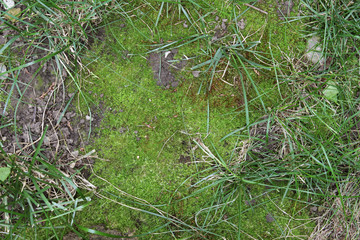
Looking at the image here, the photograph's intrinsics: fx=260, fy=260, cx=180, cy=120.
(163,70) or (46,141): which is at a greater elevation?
(163,70)

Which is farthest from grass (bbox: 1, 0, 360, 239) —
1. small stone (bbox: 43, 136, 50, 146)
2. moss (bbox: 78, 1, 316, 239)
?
small stone (bbox: 43, 136, 50, 146)

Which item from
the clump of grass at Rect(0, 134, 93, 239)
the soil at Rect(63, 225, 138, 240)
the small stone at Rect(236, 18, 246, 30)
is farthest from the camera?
the small stone at Rect(236, 18, 246, 30)

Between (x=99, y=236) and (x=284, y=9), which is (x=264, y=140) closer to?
(x=284, y=9)

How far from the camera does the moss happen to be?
7.37ft

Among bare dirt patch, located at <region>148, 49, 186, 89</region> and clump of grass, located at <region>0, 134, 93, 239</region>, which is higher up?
bare dirt patch, located at <region>148, 49, 186, 89</region>

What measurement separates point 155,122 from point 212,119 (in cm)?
50

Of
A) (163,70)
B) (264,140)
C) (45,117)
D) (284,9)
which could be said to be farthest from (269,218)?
(45,117)

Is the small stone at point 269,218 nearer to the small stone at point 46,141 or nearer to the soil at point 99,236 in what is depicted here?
the soil at point 99,236

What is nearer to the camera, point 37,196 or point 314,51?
point 37,196

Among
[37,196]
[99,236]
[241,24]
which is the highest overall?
[241,24]

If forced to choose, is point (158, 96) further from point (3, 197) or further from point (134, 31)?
point (3, 197)

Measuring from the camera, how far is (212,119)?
90.4 inches

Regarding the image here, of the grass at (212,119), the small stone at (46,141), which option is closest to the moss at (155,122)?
the grass at (212,119)

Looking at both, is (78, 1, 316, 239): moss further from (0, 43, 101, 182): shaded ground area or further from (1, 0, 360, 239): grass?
(0, 43, 101, 182): shaded ground area
